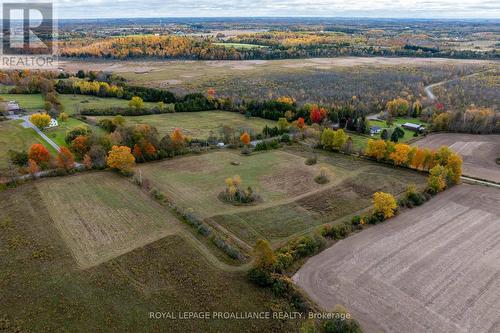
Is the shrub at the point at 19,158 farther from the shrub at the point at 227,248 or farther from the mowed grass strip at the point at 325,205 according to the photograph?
the shrub at the point at 227,248

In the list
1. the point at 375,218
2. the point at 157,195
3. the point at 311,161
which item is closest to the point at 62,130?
the point at 157,195

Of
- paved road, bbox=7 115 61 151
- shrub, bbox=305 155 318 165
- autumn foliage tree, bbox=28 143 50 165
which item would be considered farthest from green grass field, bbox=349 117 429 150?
paved road, bbox=7 115 61 151

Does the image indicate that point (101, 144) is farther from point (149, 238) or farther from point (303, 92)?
point (303, 92)

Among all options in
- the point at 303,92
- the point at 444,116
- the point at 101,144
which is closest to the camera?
the point at 101,144

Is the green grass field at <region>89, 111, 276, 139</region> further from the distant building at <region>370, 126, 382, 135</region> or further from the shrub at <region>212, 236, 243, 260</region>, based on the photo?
the shrub at <region>212, 236, 243, 260</region>

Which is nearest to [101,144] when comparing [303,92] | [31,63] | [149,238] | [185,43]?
[149,238]

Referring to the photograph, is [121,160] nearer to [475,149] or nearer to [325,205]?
[325,205]
